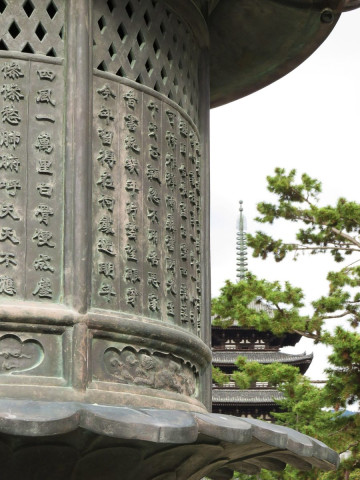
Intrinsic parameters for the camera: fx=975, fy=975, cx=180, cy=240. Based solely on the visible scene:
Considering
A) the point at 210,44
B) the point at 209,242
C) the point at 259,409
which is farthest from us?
the point at 259,409

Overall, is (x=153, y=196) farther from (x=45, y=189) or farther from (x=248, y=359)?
(x=248, y=359)

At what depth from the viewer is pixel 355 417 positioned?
60.5 ft

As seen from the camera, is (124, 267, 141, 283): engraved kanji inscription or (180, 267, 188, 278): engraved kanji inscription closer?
(124, 267, 141, 283): engraved kanji inscription

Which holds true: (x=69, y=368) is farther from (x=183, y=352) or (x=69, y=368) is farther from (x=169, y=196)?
(x=169, y=196)

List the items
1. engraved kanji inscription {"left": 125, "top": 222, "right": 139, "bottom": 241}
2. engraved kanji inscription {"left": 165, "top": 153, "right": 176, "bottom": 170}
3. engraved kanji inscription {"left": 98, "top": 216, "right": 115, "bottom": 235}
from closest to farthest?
engraved kanji inscription {"left": 98, "top": 216, "right": 115, "bottom": 235}, engraved kanji inscription {"left": 125, "top": 222, "right": 139, "bottom": 241}, engraved kanji inscription {"left": 165, "top": 153, "right": 176, "bottom": 170}

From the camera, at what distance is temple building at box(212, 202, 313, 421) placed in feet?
128

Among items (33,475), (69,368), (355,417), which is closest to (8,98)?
(69,368)

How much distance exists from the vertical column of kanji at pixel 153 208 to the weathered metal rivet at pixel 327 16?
5.04 ft

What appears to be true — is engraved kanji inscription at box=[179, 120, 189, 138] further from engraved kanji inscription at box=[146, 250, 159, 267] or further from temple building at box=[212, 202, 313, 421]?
temple building at box=[212, 202, 313, 421]

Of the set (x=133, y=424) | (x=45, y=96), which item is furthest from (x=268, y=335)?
(x=133, y=424)

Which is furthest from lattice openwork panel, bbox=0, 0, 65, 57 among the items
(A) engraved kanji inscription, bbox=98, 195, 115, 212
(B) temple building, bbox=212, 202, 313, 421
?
(B) temple building, bbox=212, 202, 313, 421

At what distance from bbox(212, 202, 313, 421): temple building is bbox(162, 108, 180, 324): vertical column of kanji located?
106 ft

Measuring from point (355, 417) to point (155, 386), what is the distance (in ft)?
46.6

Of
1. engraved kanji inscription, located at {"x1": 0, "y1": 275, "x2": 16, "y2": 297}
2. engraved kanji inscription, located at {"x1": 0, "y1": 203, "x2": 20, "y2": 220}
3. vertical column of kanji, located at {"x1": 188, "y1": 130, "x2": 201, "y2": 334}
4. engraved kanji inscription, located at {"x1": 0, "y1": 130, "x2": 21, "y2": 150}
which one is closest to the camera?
engraved kanji inscription, located at {"x1": 0, "y1": 275, "x2": 16, "y2": 297}
